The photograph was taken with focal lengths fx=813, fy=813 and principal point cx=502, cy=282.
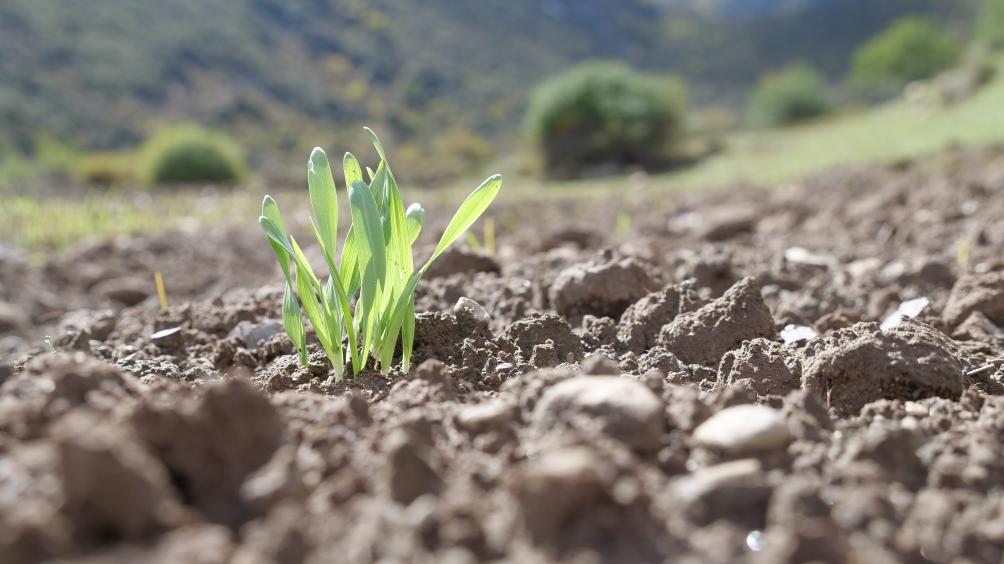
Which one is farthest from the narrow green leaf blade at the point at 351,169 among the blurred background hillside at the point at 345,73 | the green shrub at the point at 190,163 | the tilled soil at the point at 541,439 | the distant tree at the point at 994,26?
the distant tree at the point at 994,26

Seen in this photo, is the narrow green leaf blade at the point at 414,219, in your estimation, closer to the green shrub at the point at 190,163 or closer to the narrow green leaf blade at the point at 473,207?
the narrow green leaf blade at the point at 473,207

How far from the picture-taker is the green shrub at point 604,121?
1623 centimetres

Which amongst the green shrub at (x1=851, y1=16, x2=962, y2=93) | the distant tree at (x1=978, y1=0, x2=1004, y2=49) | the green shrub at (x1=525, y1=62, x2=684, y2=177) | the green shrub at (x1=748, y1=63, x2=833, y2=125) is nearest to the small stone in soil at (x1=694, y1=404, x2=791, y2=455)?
the green shrub at (x1=525, y1=62, x2=684, y2=177)

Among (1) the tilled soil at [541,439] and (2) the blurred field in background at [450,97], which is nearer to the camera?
(1) the tilled soil at [541,439]

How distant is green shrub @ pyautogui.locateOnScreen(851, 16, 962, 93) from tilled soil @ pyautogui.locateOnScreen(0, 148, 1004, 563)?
34491 mm

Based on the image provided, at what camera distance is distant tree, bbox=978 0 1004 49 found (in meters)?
19.8

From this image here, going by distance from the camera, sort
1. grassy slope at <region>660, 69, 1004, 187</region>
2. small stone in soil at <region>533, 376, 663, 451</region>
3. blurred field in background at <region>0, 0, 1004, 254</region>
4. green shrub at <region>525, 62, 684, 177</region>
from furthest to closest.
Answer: green shrub at <region>525, 62, 684, 177</region>
blurred field in background at <region>0, 0, 1004, 254</region>
grassy slope at <region>660, 69, 1004, 187</region>
small stone in soil at <region>533, 376, 663, 451</region>

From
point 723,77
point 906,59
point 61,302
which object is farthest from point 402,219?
point 723,77

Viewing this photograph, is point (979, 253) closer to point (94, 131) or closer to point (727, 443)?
point (727, 443)

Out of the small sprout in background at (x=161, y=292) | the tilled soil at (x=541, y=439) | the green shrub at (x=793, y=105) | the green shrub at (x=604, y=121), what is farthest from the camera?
the green shrub at (x=793, y=105)

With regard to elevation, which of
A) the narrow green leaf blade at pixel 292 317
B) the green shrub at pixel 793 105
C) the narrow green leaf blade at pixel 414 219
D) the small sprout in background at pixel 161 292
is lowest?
the green shrub at pixel 793 105

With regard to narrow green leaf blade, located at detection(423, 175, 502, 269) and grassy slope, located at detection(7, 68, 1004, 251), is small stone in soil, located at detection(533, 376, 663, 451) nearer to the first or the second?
narrow green leaf blade, located at detection(423, 175, 502, 269)

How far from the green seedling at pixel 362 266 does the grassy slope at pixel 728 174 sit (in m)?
5.02

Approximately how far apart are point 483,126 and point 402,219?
34.1m
